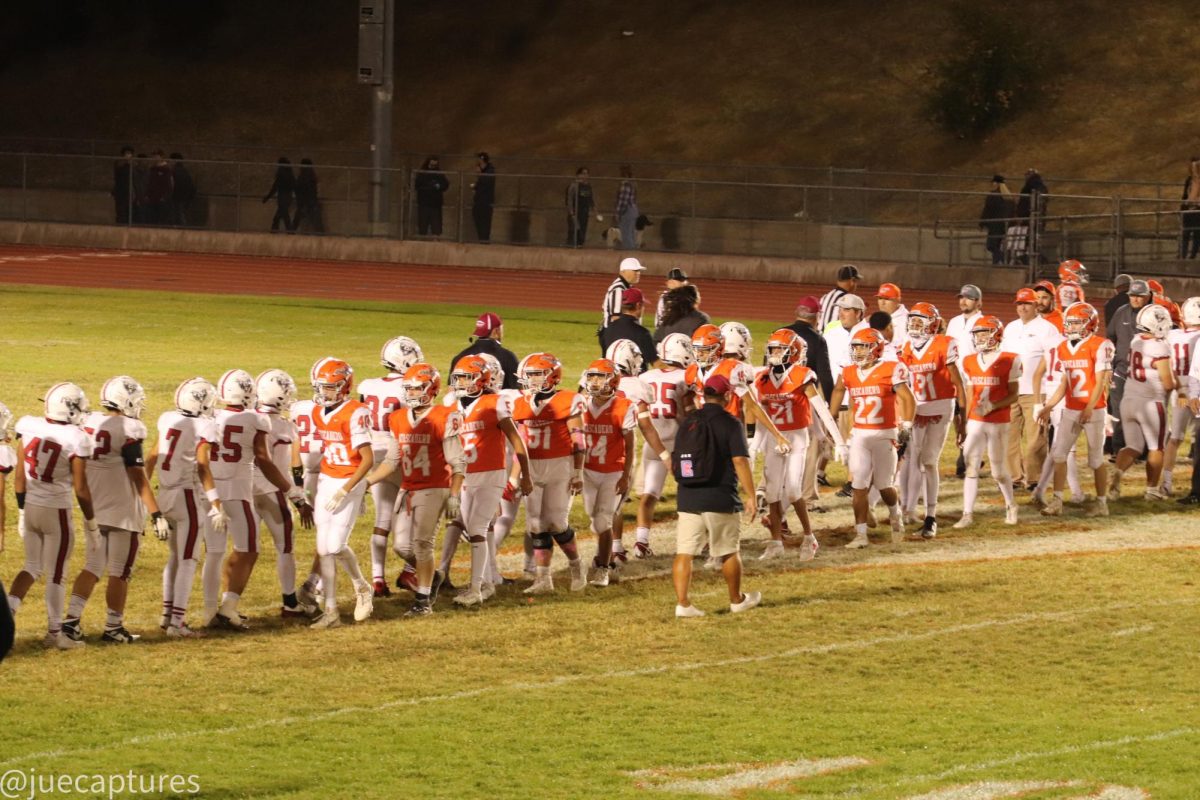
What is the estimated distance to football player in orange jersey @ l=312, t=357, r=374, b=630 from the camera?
42.0 ft

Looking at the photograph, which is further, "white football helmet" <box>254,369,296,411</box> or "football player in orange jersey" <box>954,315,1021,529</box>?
"football player in orange jersey" <box>954,315,1021,529</box>

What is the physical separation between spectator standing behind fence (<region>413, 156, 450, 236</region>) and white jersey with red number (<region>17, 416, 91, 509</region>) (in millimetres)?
27949

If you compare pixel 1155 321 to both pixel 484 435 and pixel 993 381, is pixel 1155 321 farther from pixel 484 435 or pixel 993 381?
pixel 484 435

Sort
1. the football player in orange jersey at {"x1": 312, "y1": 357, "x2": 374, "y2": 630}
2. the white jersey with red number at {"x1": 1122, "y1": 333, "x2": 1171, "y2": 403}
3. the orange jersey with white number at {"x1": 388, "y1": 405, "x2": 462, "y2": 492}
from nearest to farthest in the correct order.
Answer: the football player in orange jersey at {"x1": 312, "y1": 357, "x2": 374, "y2": 630} < the orange jersey with white number at {"x1": 388, "y1": 405, "x2": 462, "y2": 492} < the white jersey with red number at {"x1": 1122, "y1": 333, "x2": 1171, "y2": 403}

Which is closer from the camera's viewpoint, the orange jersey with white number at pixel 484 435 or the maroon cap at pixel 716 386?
the maroon cap at pixel 716 386

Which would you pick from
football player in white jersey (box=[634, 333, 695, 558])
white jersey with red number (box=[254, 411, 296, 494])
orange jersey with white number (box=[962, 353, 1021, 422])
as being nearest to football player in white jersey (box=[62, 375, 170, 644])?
white jersey with red number (box=[254, 411, 296, 494])

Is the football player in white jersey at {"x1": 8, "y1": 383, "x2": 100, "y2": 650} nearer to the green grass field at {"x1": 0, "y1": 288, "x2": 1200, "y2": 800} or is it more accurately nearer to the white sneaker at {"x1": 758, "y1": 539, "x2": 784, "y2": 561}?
the green grass field at {"x1": 0, "y1": 288, "x2": 1200, "y2": 800}

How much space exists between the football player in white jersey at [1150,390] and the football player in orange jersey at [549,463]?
635 centimetres

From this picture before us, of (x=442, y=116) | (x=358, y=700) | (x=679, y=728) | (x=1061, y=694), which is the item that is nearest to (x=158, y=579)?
(x=358, y=700)

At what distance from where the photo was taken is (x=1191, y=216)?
34281 mm

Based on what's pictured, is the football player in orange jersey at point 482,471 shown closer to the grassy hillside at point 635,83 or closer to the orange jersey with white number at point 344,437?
the orange jersey with white number at point 344,437

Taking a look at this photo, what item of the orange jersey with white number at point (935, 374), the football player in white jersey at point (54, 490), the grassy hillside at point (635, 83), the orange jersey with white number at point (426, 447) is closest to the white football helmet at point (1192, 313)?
the orange jersey with white number at point (935, 374)

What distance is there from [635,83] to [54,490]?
4919cm

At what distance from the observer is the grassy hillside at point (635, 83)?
5272cm
